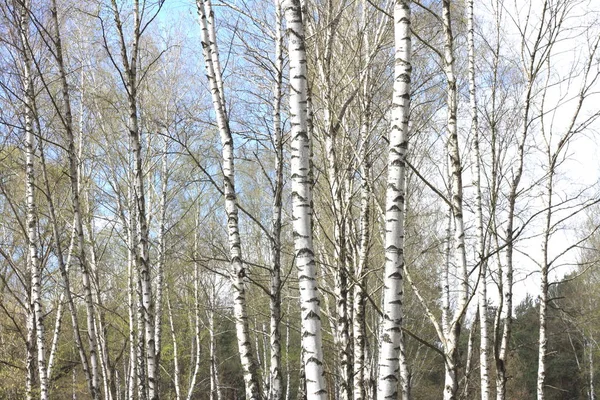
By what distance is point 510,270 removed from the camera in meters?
7.22

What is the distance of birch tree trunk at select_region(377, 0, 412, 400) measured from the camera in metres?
2.73

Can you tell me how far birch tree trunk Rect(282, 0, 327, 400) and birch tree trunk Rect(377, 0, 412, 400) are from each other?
36 centimetres

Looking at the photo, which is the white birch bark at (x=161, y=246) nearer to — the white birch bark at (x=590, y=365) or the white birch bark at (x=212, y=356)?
the white birch bark at (x=212, y=356)

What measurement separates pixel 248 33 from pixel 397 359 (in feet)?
14.7

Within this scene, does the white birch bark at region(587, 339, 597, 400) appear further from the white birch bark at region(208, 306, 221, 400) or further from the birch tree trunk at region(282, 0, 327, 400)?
the birch tree trunk at region(282, 0, 327, 400)

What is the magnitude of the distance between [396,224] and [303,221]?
53cm

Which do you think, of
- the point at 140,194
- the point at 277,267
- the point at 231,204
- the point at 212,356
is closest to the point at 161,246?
the point at 140,194

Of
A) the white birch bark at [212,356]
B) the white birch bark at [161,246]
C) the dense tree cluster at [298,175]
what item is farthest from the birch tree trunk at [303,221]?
the white birch bark at [212,356]

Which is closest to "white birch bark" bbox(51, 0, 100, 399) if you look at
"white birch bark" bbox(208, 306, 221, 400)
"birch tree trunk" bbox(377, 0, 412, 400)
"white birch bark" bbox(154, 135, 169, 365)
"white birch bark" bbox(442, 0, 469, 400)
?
"birch tree trunk" bbox(377, 0, 412, 400)

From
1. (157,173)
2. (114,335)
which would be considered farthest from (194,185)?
(114,335)

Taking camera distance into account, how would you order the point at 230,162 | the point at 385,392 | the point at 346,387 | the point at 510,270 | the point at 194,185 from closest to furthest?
the point at 385,392, the point at 230,162, the point at 346,387, the point at 510,270, the point at 194,185

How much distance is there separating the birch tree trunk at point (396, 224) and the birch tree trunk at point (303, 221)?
363mm

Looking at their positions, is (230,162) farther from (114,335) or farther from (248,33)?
(114,335)

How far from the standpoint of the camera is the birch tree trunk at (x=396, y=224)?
273 cm
